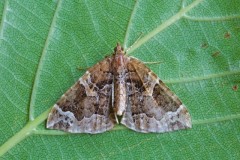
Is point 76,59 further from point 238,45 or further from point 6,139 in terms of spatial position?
point 238,45

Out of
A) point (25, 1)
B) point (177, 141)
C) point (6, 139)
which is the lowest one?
point (177, 141)

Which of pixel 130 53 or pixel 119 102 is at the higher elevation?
pixel 130 53

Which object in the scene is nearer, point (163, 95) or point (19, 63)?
point (19, 63)

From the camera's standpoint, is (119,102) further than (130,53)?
Yes

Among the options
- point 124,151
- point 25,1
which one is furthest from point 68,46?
point 124,151
